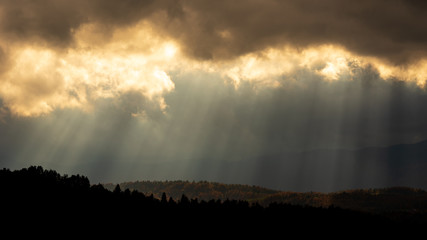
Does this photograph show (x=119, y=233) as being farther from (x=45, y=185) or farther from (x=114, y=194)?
(x=45, y=185)

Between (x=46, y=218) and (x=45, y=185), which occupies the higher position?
(x=45, y=185)

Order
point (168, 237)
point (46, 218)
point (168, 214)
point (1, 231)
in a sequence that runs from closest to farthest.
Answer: point (1, 231), point (46, 218), point (168, 237), point (168, 214)

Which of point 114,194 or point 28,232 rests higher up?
point 114,194

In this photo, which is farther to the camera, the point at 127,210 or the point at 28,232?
the point at 127,210

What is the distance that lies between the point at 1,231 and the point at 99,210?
43265 millimetres

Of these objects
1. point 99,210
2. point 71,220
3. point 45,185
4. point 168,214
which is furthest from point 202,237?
point 45,185

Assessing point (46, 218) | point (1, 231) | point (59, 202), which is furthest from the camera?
point (59, 202)

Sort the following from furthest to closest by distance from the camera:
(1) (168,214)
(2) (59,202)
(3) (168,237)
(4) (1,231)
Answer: (1) (168,214) → (3) (168,237) → (2) (59,202) → (4) (1,231)

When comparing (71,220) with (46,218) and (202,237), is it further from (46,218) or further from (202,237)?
(202,237)

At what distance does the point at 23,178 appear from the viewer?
556 ft

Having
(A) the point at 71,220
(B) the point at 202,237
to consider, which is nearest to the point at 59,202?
(A) the point at 71,220

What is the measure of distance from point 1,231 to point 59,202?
2955cm

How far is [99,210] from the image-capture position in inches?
6718

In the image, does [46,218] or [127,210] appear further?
[127,210]
